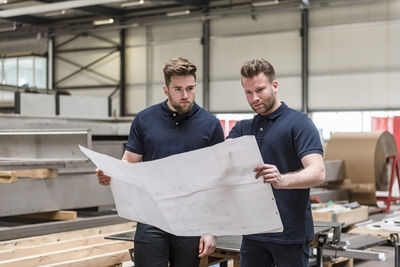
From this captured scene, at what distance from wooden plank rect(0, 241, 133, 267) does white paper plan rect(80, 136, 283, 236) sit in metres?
1.95

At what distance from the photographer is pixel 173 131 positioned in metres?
2.59

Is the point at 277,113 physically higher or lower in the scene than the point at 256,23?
lower

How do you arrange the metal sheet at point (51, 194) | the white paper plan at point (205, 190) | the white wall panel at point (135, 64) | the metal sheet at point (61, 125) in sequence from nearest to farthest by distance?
1. the white paper plan at point (205, 190)
2. the metal sheet at point (51, 194)
3. the metal sheet at point (61, 125)
4. the white wall panel at point (135, 64)

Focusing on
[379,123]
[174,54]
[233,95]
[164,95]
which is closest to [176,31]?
[174,54]

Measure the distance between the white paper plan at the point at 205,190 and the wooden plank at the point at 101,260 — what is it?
1858mm

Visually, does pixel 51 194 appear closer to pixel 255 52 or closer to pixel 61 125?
pixel 61 125

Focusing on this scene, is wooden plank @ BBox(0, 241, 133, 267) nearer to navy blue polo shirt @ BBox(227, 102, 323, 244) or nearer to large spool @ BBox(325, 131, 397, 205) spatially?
navy blue polo shirt @ BBox(227, 102, 323, 244)

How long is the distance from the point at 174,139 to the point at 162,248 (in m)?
0.49

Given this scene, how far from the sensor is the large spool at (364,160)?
28.7 feet

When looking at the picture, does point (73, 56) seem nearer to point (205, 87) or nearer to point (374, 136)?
point (205, 87)

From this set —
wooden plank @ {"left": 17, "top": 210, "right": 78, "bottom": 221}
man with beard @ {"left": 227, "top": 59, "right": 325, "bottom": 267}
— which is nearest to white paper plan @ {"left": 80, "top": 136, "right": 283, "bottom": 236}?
man with beard @ {"left": 227, "top": 59, "right": 325, "bottom": 267}

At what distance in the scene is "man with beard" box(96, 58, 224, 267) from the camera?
2508 mm

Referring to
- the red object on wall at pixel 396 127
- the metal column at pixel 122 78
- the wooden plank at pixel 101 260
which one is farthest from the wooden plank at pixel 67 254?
the metal column at pixel 122 78

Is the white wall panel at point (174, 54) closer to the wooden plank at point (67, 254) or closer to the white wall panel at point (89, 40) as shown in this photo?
the white wall panel at point (89, 40)
